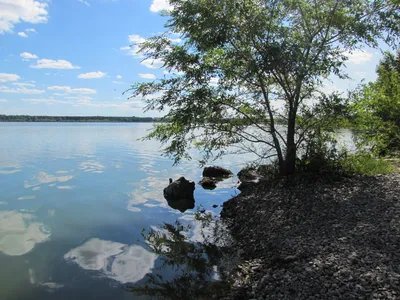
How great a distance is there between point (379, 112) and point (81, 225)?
14.8 meters

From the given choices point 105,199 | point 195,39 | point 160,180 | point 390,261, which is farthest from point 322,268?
point 160,180

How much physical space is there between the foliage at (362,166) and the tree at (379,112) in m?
0.80

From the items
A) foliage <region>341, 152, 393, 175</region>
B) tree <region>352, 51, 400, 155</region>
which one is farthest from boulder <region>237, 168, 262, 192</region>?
tree <region>352, 51, 400, 155</region>

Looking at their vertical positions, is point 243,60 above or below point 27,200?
above

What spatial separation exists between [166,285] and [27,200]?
11.4m

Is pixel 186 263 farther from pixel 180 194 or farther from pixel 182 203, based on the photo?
pixel 180 194

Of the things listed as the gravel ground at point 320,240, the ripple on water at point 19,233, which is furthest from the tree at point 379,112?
the ripple on water at point 19,233

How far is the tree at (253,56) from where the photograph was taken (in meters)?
11.2

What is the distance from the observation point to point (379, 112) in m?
15.8

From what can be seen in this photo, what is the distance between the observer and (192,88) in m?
12.0

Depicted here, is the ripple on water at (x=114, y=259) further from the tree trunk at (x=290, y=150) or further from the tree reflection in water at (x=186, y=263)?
the tree trunk at (x=290, y=150)

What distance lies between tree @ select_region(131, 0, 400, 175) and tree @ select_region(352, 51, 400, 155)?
1671mm

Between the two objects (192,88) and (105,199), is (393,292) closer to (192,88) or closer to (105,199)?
(192,88)

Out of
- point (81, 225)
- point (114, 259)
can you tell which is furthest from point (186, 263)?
point (81, 225)
